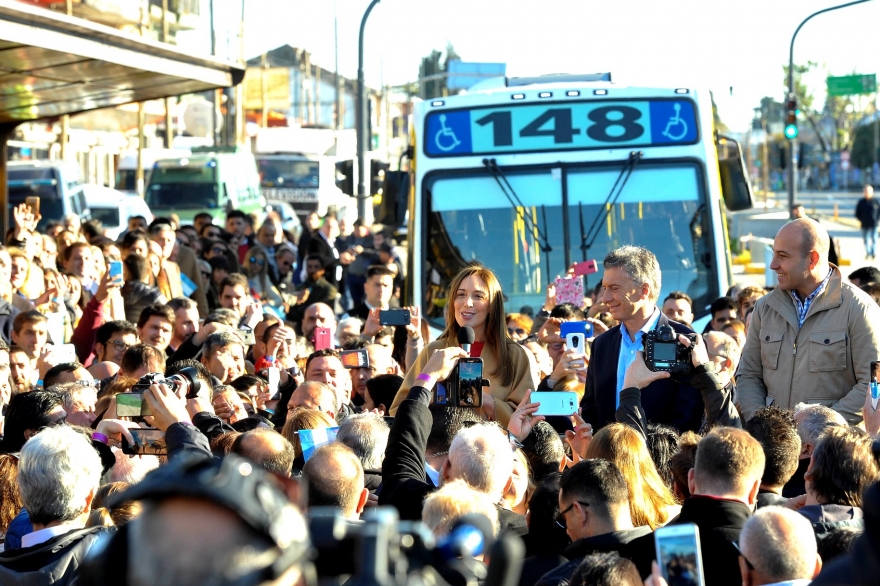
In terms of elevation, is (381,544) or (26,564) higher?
(381,544)

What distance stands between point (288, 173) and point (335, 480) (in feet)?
112

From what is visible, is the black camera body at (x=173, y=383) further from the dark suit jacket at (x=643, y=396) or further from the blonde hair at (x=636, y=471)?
the dark suit jacket at (x=643, y=396)

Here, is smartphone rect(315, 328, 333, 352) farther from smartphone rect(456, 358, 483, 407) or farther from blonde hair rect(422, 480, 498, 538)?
blonde hair rect(422, 480, 498, 538)

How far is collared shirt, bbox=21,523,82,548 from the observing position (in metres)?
3.82

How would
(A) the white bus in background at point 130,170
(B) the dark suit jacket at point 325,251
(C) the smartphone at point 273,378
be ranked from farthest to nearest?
(A) the white bus in background at point 130,170 < (B) the dark suit jacket at point 325,251 < (C) the smartphone at point 273,378

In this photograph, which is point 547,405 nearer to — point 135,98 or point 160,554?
point 160,554

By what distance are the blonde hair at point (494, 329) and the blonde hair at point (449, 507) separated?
2.80m

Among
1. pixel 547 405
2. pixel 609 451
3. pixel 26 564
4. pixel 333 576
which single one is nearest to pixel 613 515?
pixel 609 451

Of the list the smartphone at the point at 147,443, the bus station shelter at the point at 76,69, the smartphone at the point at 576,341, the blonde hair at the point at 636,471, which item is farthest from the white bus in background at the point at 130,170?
the blonde hair at the point at 636,471

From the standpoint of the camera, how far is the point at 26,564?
3.75 meters

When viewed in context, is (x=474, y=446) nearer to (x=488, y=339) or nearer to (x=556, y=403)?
(x=556, y=403)

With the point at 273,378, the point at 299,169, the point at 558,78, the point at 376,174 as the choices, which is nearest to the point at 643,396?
the point at 273,378

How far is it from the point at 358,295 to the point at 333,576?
13.2 m

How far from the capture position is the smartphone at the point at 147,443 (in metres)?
4.46
